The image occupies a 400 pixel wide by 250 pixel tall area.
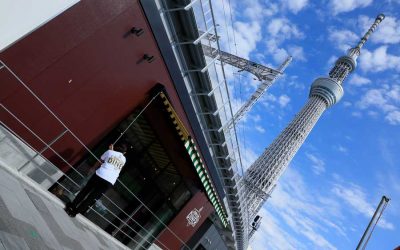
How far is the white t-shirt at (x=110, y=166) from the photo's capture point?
9.20m

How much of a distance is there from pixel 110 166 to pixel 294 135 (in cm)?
10058

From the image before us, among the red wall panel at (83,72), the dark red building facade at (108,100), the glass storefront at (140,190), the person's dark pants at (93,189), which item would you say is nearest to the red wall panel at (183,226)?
the glass storefront at (140,190)

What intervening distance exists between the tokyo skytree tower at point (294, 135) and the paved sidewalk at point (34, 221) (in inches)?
2708

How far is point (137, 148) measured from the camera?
1568 centimetres

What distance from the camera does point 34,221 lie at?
22.7 feet

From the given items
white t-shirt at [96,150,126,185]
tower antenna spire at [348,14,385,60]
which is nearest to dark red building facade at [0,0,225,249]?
white t-shirt at [96,150,126,185]

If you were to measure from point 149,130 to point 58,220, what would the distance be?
7.29 meters

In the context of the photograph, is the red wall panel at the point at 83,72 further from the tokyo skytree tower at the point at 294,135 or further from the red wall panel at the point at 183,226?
the tokyo skytree tower at the point at 294,135

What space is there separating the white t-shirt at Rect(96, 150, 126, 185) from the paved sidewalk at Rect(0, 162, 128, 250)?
1.28 metres

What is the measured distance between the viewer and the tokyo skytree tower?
94.4 m

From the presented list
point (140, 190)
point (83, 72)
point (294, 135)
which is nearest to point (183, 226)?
point (140, 190)

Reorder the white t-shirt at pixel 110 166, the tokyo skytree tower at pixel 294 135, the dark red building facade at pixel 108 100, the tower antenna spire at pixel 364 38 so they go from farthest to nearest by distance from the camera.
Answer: the tower antenna spire at pixel 364 38, the tokyo skytree tower at pixel 294 135, the dark red building facade at pixel 108 100, the white t-shirt at pixel 110 166

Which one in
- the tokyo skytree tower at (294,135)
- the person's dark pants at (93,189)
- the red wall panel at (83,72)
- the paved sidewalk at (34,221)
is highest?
the tokyo skytree tower at (294,135)

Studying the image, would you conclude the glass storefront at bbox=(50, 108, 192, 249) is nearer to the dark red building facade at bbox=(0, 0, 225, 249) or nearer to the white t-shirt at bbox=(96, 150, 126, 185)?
the dark red building facade at bbox=(0, 0, 225, 249)
